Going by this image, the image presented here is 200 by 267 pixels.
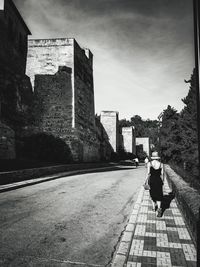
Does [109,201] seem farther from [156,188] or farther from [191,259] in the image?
[191,259]

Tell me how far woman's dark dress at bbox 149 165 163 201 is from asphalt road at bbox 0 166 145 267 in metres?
0.94

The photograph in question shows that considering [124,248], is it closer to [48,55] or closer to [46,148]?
[46,148]

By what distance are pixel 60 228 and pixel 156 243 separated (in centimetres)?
214

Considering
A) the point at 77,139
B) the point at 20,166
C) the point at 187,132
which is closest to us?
the point at 20,166

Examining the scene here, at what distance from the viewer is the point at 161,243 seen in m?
4.12

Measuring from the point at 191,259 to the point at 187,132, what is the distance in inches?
687

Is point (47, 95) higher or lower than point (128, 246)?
higher

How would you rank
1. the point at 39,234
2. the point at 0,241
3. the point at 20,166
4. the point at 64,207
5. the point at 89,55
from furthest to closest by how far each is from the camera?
the point at 89,55 < the point at 20,166 < the point at 64,207 < the point at 39,234 < the point at 0,241

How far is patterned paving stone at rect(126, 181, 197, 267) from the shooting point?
11.4 ft

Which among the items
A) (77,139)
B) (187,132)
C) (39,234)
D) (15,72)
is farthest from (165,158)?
(39,234)

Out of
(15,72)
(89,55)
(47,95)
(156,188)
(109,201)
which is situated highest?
(89,55)

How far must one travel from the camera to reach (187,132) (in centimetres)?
→ 1980

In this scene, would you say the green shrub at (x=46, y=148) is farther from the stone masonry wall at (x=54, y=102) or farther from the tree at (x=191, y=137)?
the tree at (x=191, y=137)

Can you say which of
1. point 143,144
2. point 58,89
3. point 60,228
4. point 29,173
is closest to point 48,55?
point 58,89
